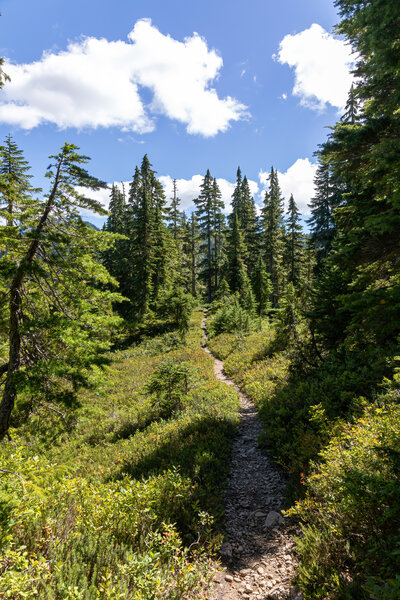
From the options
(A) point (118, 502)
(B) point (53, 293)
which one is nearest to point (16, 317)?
(B) point (53, 293)

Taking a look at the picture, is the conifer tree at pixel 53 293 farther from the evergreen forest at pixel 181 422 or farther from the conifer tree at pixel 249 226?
the conifer tree at pixel 249 226

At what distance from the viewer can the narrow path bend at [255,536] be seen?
14.2 ft

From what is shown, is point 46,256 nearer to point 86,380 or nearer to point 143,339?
point 86,380

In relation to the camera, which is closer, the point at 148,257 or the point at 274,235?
the point at 148,257

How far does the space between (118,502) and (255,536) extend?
2.85 m

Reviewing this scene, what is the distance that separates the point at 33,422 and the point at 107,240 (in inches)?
184

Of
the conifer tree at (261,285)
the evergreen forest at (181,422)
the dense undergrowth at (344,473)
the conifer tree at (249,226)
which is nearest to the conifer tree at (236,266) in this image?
the conifer tree at (261,285)

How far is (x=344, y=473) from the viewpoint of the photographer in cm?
468

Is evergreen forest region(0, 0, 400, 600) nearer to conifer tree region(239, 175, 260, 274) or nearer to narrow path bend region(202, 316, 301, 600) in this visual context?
narrow path bend region(202, 316, 301, 600)

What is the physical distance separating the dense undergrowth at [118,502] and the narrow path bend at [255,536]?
38 centimetres

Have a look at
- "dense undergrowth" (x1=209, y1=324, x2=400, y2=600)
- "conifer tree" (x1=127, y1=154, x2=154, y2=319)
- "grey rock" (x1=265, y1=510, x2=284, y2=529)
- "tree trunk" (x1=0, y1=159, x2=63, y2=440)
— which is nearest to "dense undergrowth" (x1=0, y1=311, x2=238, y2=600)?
"tree trunk" (x1=0, y1=159, x2=63, y2=440)

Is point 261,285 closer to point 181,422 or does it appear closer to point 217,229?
point 217,229

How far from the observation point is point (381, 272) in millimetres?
6742

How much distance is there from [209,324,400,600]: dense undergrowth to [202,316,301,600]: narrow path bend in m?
0.40
